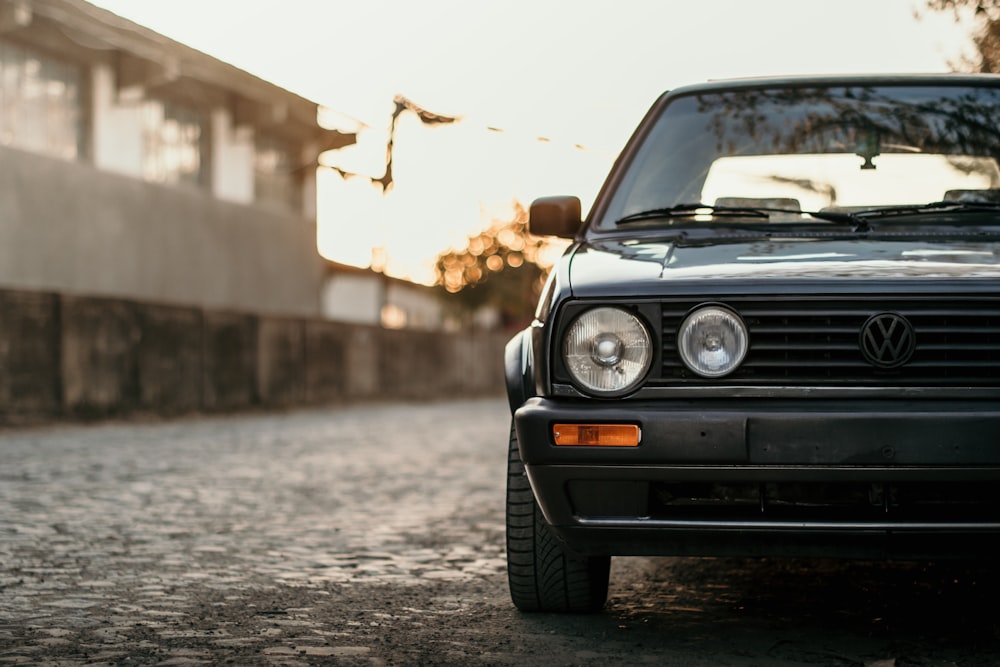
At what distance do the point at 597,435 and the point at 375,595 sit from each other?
5.03ft

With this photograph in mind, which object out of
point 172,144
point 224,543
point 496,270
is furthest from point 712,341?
point 496,270

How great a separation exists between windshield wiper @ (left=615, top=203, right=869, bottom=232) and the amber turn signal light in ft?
3.66

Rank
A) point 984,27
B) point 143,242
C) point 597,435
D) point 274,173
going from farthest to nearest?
point 274,173
point 143,242
point 984,27
point 597,435

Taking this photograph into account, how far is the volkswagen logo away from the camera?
3.66 meters

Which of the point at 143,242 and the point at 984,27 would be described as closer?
the point at 984,27

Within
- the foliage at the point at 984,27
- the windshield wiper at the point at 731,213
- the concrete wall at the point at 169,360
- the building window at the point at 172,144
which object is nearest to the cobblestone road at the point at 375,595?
the windshield wiper at the point at 731,213

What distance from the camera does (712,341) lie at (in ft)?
12.3

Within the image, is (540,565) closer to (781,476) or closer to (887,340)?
(781,476)

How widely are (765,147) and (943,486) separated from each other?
5.16 ft

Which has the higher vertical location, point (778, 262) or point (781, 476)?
point (778, 262)

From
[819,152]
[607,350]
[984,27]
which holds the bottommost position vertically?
[607,350]

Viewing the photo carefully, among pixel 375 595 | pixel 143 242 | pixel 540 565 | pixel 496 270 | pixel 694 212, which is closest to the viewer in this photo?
pixel 540 565

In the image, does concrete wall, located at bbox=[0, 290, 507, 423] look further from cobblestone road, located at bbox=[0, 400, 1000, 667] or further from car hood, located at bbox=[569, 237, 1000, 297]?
car hood, located at bbox=[569, 237, 1000, 297]

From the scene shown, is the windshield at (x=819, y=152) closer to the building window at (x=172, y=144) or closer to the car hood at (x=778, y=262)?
the car hood at (x=778, y=262)
